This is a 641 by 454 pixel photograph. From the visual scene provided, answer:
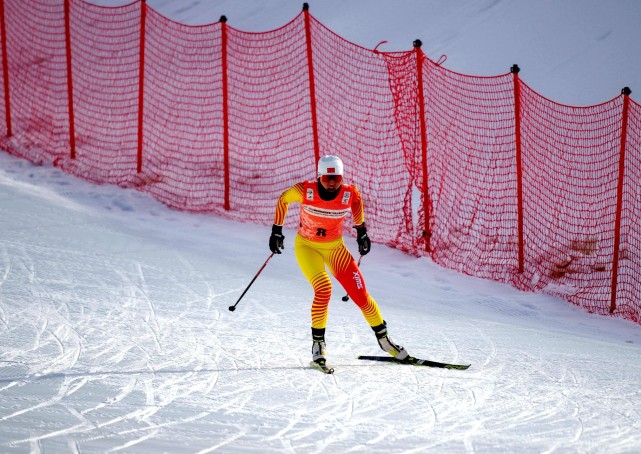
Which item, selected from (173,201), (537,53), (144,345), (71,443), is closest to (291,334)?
(144,345)

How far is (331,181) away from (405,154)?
469 centimetres

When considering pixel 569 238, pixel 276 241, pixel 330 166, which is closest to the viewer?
pixel 330 166

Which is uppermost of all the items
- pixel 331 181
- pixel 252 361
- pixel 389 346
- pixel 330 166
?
pixel 330 166

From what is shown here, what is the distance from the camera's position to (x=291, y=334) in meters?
7.80

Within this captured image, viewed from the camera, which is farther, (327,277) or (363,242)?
(363,242)

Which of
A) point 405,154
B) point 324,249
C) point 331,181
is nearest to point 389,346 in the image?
point 324,249

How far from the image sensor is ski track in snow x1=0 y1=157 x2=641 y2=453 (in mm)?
5316

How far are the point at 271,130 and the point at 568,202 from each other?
193 inches

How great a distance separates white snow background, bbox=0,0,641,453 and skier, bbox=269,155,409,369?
40cm

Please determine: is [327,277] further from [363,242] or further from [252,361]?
[252,361]

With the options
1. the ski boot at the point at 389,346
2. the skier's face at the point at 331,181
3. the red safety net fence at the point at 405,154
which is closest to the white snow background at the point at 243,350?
the ski boot at the point at 389,346

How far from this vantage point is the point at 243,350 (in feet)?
23.6

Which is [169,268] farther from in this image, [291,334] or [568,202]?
[568,202]

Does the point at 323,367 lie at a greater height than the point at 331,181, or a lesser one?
lesser
